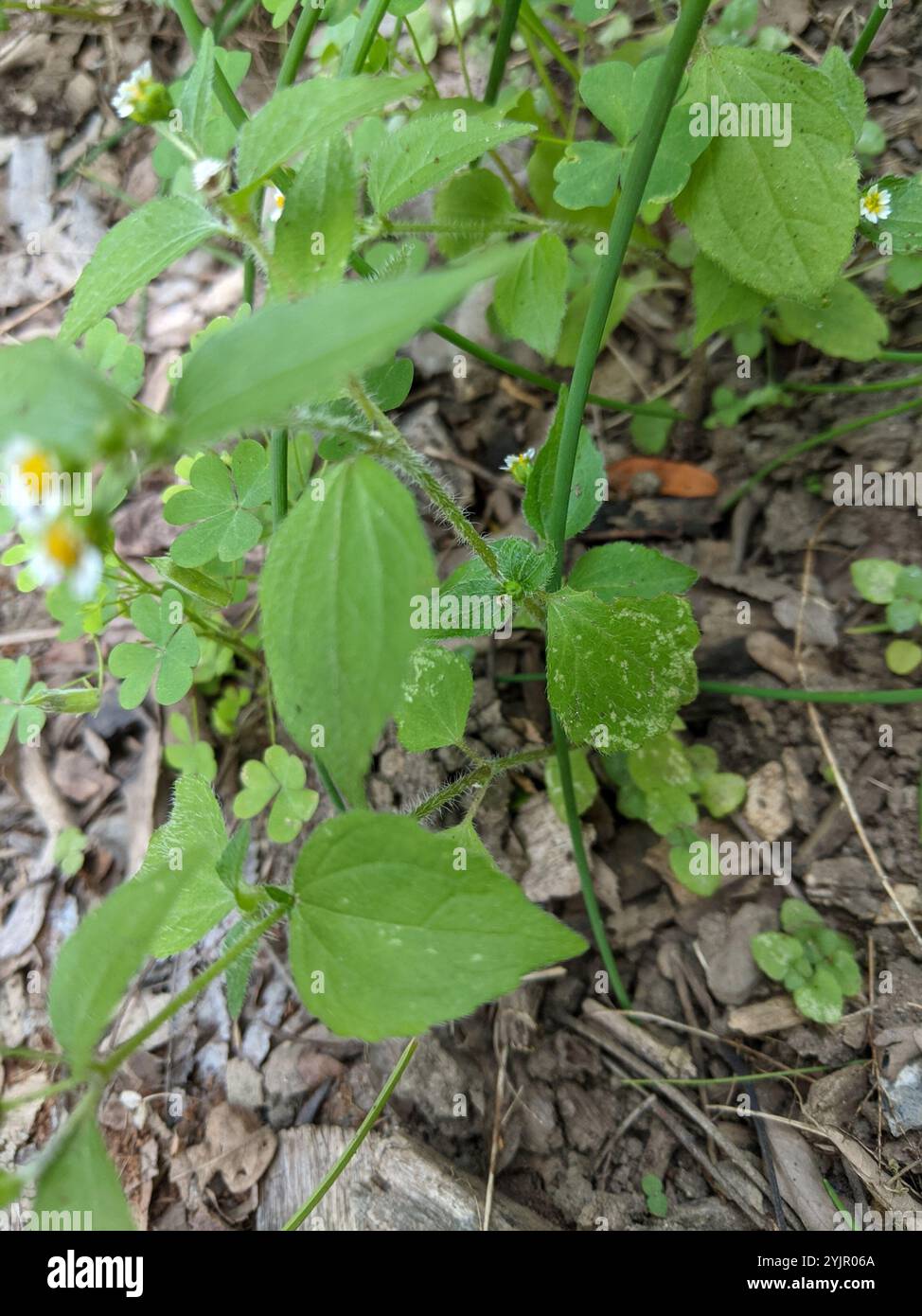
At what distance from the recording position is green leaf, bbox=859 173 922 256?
154cm

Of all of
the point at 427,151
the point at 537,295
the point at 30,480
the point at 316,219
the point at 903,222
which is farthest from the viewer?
the point at 537,295

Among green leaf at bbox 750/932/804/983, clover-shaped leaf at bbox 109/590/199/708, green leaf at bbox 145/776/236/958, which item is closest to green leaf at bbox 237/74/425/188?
A: green leaf at bbox 145/776/236/958

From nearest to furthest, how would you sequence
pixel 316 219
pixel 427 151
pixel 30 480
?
1. pixel 30 480
2. pixel 316 219
3. pixel 427 151

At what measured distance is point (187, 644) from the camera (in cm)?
164

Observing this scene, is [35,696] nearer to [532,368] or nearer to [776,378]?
[532,368]

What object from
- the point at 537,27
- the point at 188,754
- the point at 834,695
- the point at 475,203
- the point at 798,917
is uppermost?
the point at 537,27

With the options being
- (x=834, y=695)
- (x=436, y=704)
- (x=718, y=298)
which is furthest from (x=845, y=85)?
(x=436, y=704)

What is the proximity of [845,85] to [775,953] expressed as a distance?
62.6 inches

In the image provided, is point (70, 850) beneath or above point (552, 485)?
beneath

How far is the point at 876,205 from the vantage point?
162cm

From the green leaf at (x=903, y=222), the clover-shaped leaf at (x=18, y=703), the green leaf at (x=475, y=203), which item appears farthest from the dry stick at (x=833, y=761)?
the clover-shaped leaf at (x=18, y=703)

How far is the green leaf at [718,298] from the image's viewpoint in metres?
1.58

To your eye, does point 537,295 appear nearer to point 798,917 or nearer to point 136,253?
point 136,253

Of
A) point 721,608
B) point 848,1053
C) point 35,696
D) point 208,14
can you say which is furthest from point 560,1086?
point 208,14
